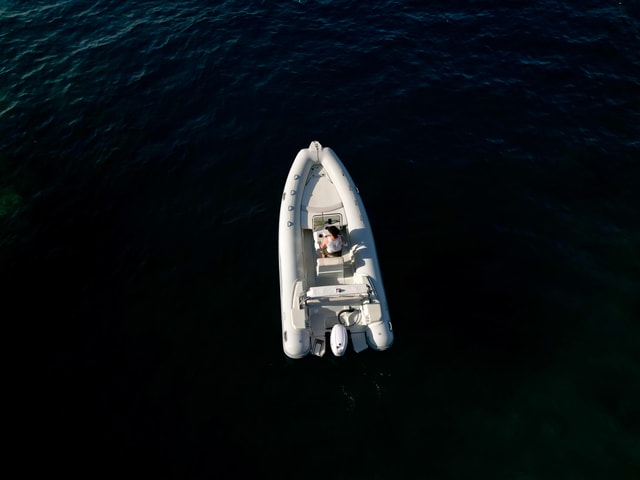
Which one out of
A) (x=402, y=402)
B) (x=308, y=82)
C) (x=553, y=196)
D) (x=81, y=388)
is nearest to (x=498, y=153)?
(x=553, y=196)

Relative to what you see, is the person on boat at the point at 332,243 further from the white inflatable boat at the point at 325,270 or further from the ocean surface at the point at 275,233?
the ocean surface at the point at 275,233

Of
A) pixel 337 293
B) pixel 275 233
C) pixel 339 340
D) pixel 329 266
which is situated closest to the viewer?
pixel 339 340

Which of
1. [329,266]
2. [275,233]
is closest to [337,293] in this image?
[329,266]

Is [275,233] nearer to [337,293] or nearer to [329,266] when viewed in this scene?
[329,266]

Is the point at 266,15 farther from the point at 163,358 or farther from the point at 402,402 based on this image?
the point at 402,402

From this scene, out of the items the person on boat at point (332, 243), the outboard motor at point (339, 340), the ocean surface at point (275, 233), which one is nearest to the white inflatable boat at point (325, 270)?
the outboard motor at point (339, 340)

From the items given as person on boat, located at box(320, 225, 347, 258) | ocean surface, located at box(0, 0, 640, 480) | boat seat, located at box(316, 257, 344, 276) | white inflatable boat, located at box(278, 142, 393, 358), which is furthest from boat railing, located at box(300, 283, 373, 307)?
ocean surface, located at box(0, 0, 640, 480)

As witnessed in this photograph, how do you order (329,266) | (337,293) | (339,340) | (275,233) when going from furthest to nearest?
(275,233), (329,266), (337,293), (339,340)
